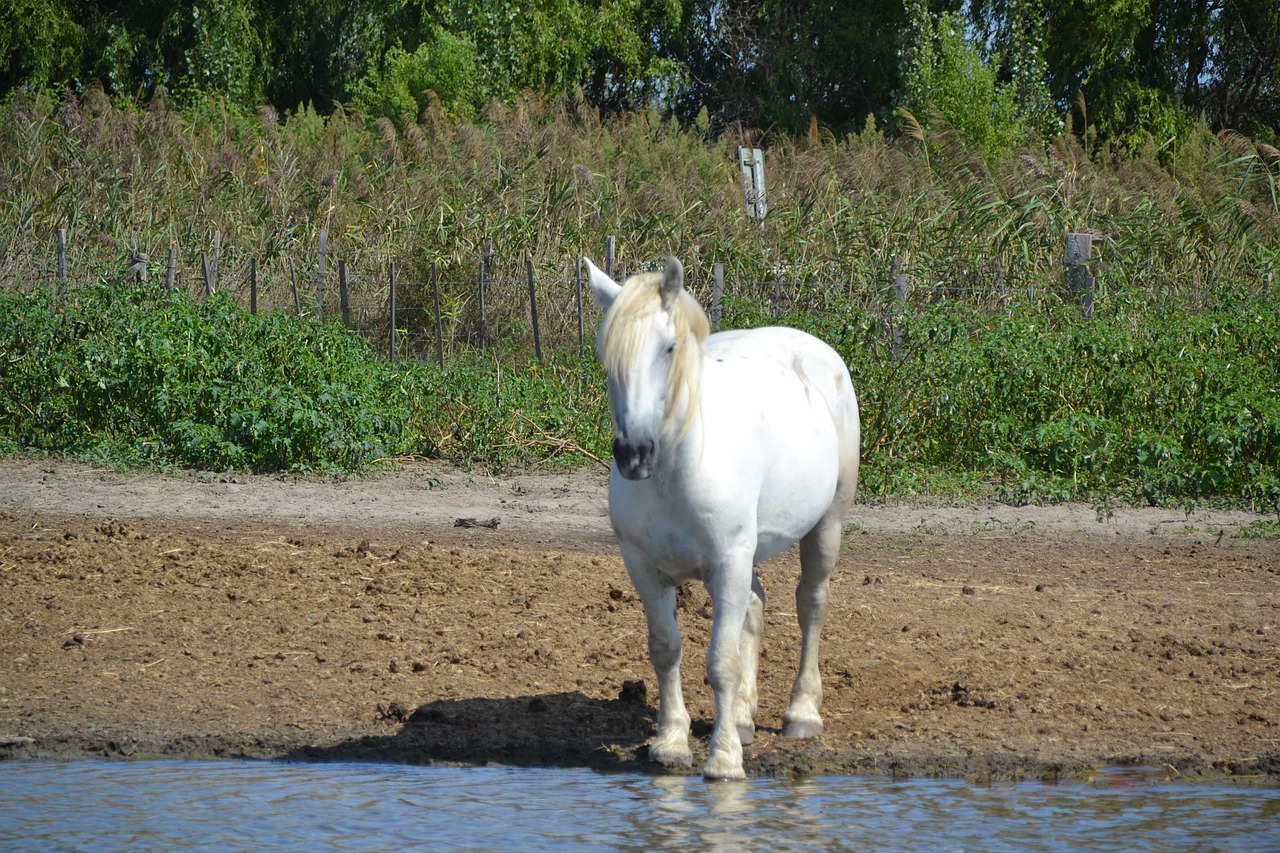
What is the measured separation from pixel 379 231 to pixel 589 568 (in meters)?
10.1

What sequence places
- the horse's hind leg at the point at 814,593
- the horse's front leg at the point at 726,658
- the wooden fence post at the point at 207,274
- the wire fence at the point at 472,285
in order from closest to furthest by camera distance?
the horse's front leg at the point at 726,658
the horse's hind leg at the point at 814,593
the wire fence at the point at 472,285
the wooden fence post at the point at 207,274

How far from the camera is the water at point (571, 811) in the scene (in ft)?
14.0

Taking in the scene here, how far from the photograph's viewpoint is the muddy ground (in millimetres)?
5223

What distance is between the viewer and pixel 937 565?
8.02 metres

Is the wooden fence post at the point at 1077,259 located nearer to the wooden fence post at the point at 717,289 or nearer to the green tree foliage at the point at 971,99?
the wooden fence post at the point at 717,289

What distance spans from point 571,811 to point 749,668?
1.05 m

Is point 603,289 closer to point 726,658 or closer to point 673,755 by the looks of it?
point 726,658

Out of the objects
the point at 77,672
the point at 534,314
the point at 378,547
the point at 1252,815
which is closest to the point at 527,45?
the point at 534,314

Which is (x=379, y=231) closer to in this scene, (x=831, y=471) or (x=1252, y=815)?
(x=831, y=471)

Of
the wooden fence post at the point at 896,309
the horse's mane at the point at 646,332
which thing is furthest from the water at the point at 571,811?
the wooden fence post at the point at 896,309

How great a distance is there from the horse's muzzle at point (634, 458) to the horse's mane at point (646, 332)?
0.24 m

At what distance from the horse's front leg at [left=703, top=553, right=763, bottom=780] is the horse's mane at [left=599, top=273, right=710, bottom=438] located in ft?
1.84

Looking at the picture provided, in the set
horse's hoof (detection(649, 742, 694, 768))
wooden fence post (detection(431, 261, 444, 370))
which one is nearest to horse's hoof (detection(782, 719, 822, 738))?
horse's hoof (detection(649, 742, 694, 768))

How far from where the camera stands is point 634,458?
4258mm
